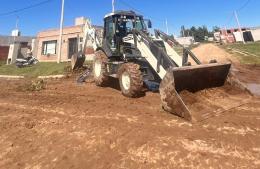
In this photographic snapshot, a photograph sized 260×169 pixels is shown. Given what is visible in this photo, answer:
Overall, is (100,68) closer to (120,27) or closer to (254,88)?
(120,27)

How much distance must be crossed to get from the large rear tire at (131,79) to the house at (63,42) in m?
23.4

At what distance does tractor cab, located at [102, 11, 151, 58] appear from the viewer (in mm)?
11125

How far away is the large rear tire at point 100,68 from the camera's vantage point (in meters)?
11.8

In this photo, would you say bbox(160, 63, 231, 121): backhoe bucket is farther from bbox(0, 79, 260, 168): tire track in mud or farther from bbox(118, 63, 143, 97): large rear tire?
bbox(118, 63, 143, 97): large rear tire

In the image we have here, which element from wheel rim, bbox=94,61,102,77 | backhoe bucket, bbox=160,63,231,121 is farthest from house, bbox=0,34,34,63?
backhoe bucket, bbox=160,63,231,121

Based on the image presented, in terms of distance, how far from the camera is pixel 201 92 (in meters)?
8.36

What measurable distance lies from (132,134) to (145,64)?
4.13 m

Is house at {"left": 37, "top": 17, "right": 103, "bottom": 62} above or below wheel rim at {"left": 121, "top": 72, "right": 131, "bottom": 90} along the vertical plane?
above

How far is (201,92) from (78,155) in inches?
157

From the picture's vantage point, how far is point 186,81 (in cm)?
814

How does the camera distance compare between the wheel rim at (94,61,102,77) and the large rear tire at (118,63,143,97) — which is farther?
the wheel rim at (94,61,102,77)

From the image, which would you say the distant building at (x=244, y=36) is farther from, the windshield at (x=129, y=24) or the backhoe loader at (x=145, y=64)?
the backhoe loader at (x=145, y=64)

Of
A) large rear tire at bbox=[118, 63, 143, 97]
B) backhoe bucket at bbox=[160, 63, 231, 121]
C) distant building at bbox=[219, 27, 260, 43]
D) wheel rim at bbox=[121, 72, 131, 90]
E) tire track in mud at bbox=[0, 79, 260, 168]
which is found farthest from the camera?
distant building at bbox=[219, 27, 260, 43]

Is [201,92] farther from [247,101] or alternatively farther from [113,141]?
[113,141]
